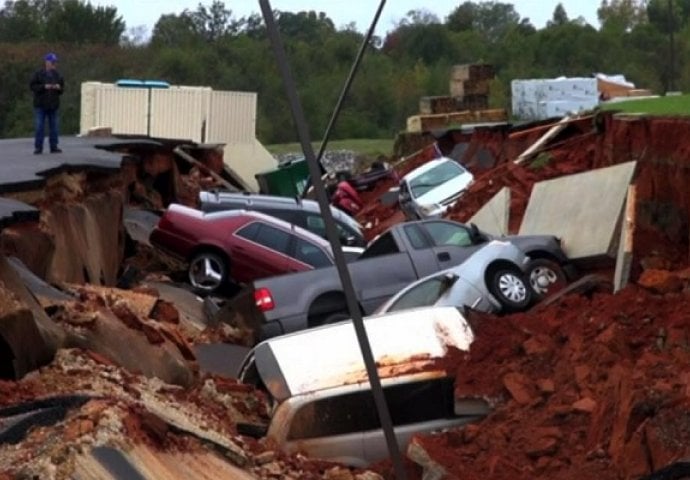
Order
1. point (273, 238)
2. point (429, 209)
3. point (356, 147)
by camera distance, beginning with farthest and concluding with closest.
Result: point (356, 147)
point (429, 209)
point (273, 238)

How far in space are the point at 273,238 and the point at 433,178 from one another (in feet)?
33.8

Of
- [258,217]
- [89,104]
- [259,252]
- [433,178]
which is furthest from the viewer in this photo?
[89,104]

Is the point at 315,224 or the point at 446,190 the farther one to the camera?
the point at 446,190

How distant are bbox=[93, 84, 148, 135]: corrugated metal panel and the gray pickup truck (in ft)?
85.4

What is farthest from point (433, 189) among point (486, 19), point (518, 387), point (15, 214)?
point (486, 19)

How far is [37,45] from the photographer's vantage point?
8000 cm

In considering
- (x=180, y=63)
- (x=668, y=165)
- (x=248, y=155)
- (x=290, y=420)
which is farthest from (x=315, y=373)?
(x=180, y=63)

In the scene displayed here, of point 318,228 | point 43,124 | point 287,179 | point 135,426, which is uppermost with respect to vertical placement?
point 43,124

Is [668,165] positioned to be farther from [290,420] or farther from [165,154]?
[165,154]

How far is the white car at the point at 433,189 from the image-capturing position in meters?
36.6

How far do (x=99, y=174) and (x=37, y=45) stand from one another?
173ft

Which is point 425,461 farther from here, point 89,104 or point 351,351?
point 89,104

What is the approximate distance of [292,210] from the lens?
32188 millimetres

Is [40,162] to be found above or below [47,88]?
below
